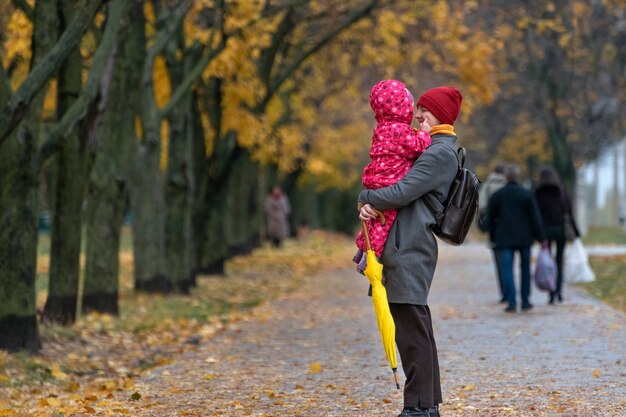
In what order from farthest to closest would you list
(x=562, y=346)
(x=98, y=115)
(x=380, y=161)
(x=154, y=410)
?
(x=98, y=115), (x=562, y=346), (x=154, y=410), (x=380, y=161)

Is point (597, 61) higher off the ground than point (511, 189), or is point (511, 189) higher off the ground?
point (597, 61)

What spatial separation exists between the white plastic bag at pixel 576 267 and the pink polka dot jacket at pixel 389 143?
11629mm

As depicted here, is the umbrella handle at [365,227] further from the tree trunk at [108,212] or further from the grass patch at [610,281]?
the grass patch at [610,281]

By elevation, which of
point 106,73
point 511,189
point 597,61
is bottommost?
point 511,189

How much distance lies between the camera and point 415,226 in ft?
23.7

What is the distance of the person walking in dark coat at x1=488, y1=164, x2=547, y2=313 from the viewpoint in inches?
622

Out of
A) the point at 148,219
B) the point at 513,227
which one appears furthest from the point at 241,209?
the point at 513,227

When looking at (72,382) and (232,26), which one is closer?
(72,382)

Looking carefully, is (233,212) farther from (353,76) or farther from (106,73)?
(106,73)

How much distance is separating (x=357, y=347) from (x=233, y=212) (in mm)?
21432

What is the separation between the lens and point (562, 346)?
39.1 ft

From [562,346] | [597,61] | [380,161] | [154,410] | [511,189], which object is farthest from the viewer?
[597,61]

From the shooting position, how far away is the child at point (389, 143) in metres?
7.12

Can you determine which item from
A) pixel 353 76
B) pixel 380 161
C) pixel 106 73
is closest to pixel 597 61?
pixel 353 76
